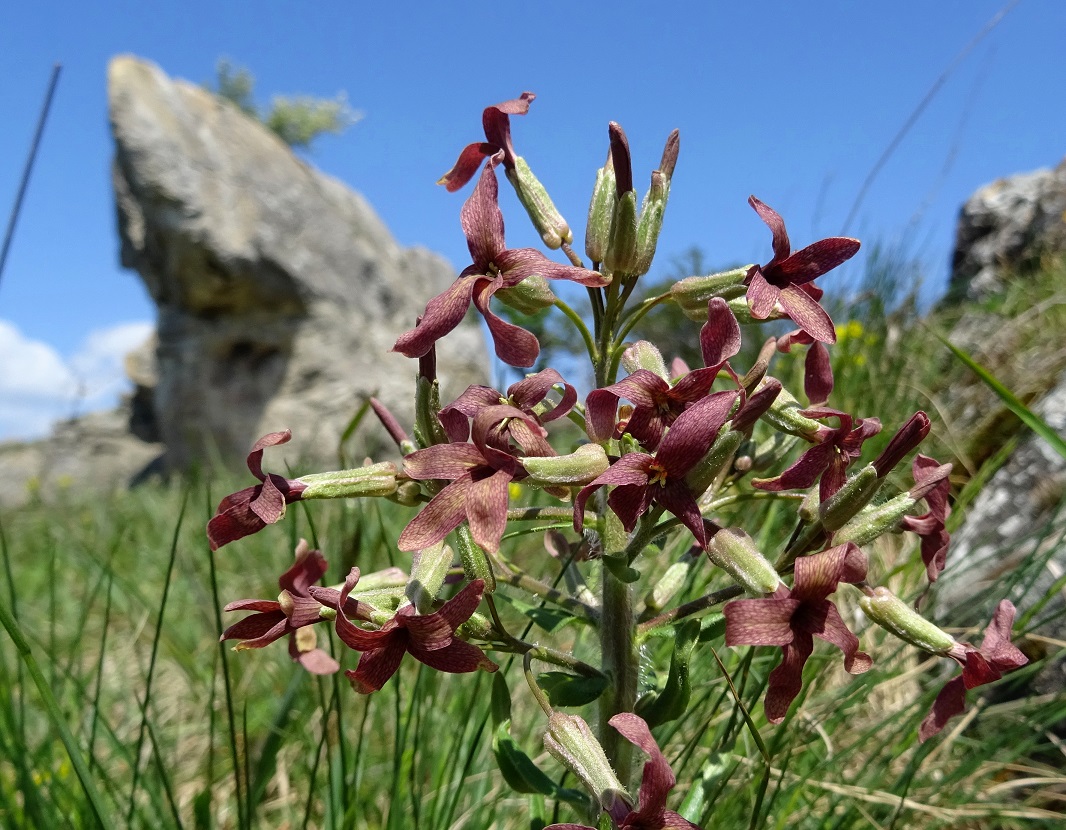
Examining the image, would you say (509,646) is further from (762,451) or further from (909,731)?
(909,731)

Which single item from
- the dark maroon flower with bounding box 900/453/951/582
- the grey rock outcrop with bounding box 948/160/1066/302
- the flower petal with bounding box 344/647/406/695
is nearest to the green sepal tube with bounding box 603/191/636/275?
the dark maroon flower with bounding box 900/453/951/582

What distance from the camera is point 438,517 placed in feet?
3.59

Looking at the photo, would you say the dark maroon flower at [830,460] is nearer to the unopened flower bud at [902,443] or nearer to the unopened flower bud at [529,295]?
the unopened flower bud at [902,443]

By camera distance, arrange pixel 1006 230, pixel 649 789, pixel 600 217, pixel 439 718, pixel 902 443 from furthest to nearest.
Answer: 1. pixel 1006 230
2. pixel 439 718
3. pixel 600 217
4. pixel 902 443
5. pixel 649 789

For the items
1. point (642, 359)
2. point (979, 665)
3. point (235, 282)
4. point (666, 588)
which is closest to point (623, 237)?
point (642, 359)

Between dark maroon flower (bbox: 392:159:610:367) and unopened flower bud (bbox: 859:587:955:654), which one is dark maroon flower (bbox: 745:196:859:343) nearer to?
dark maroon flower (bbox: 392:159:610:367)

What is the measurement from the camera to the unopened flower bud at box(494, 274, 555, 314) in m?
1.34

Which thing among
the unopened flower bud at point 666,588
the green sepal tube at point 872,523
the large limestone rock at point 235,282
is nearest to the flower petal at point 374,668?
the unopened flower bud at point 666,588

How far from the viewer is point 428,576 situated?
125 centimetres

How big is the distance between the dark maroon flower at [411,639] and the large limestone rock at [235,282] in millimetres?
10039

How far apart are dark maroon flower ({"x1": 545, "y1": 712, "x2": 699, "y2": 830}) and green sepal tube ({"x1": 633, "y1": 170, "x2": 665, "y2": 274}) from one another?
0.73 metres

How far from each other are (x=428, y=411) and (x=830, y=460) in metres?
0.63

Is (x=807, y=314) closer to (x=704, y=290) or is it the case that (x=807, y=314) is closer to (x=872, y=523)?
(x=704, y=290)

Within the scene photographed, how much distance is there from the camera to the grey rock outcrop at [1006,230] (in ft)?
27.2
